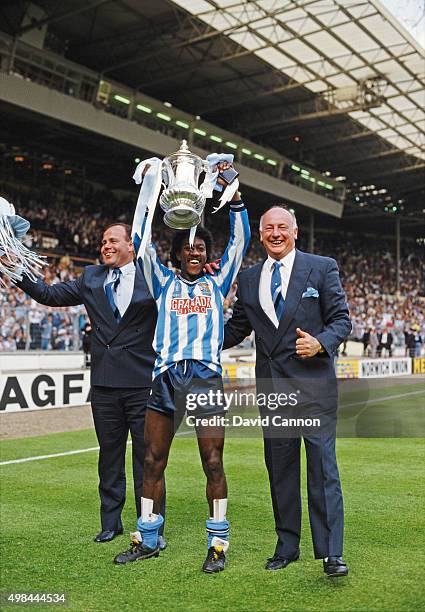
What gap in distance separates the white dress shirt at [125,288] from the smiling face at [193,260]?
65cm

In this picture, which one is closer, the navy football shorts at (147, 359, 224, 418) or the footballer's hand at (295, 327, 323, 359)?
the footballer's hand at (295, 327, 323, 359)

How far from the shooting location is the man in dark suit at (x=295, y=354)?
3.90 metres

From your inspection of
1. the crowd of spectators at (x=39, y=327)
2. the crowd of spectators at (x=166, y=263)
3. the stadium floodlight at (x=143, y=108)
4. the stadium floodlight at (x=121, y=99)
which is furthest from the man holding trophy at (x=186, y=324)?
the stadium floodlight at (x=143, y=108)

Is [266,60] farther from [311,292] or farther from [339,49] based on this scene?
[311,292]

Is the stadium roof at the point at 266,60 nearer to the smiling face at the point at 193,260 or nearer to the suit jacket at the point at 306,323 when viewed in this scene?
the smiling face at the point at 193,260

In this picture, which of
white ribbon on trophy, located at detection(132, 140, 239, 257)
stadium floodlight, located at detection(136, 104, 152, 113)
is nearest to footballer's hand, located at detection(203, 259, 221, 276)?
white ribbon on trophy, located at detection(132, 140, 239, 257)

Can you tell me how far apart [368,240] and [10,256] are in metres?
50.4

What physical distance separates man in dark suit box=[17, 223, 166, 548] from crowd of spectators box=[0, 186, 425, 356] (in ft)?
4.59

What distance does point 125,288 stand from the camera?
4.81 meters

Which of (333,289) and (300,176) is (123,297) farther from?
(300,176)

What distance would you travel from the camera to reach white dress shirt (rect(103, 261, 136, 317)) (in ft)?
15.7

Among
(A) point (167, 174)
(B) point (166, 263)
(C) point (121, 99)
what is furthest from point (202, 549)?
(C) point (121, 99)

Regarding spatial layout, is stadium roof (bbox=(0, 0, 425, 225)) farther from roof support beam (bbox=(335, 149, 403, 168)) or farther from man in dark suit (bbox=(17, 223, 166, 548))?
man in dark suit (bbox=(17, 223, 166, 548))

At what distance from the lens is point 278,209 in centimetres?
420
